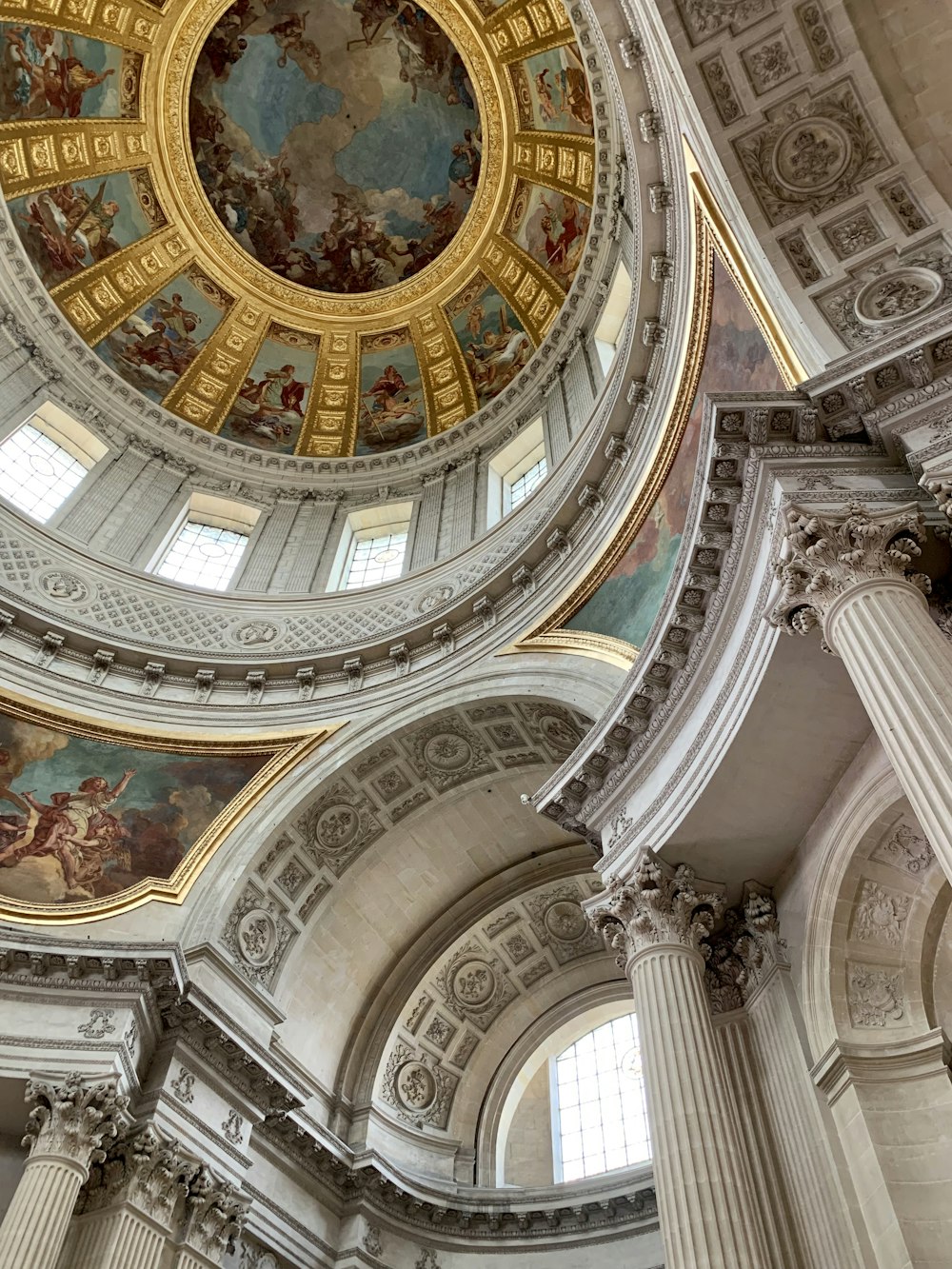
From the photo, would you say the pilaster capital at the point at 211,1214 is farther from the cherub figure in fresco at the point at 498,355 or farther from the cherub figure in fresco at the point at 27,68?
the cherub figure in fresco at the point at 27,68

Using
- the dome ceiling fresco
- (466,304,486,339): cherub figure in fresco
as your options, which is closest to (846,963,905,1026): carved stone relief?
the dome ceiling fresco

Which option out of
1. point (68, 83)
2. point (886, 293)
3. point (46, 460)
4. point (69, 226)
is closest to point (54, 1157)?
point (886, 293)

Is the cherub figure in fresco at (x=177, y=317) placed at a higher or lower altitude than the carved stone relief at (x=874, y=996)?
higher

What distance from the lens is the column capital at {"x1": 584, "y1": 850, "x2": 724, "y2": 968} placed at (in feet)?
29.9

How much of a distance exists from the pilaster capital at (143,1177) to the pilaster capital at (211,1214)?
14 cm

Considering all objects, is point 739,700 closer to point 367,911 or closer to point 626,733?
point 626,733

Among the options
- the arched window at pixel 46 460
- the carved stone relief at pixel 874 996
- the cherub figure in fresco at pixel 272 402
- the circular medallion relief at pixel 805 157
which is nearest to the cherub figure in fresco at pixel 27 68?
the arched window at pixel 46 460

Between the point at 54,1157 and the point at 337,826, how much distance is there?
6.08m

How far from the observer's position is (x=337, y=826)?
50.2ft

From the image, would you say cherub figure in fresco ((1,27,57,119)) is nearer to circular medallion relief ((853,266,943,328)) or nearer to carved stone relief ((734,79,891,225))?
carved stone relief ((734,79,891,225))

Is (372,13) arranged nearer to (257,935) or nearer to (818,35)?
(818,35)

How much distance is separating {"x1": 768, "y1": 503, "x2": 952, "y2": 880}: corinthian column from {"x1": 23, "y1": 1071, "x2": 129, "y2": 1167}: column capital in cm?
862

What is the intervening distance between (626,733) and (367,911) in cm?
719

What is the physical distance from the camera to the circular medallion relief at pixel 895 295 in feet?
31.2
